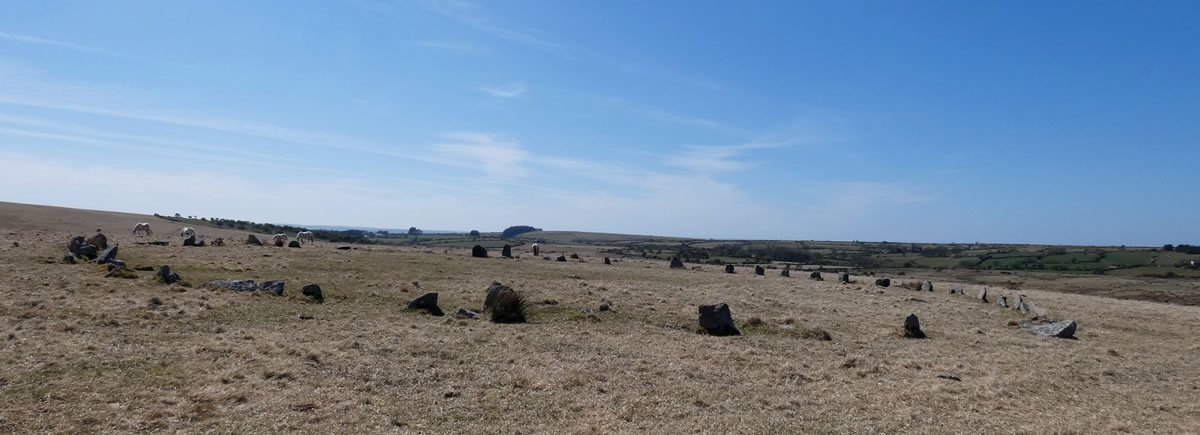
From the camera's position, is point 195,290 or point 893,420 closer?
point 893,420

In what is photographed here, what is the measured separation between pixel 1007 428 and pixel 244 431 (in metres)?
13.5

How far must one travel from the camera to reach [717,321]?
816 inches

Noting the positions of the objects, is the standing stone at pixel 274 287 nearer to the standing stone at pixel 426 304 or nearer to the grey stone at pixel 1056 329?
the standing stone at pixel 426 304

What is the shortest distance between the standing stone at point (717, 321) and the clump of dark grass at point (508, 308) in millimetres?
6190

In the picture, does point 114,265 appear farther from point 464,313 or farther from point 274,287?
point 464,313

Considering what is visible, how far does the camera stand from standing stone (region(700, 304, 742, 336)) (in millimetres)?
20609

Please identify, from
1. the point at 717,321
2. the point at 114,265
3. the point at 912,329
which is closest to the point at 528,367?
the point at 717,321

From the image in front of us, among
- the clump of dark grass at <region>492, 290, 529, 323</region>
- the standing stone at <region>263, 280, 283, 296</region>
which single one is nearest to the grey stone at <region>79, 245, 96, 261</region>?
the standing stone at <region>263, 280, 283, 296</region>

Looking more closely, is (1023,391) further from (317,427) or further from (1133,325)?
(1133,325)

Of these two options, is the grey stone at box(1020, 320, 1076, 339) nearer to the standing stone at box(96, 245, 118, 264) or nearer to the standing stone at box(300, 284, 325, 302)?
the standing stone at box(300, 284, 325, 302)

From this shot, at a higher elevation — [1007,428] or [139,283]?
[139,283]

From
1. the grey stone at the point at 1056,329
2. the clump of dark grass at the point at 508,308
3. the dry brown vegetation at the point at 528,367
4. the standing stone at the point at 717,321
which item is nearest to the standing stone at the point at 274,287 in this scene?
the dry brown vegetation at the point at 528,367

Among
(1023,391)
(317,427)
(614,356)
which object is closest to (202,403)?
(317,427)

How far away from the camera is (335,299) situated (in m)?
22.2
